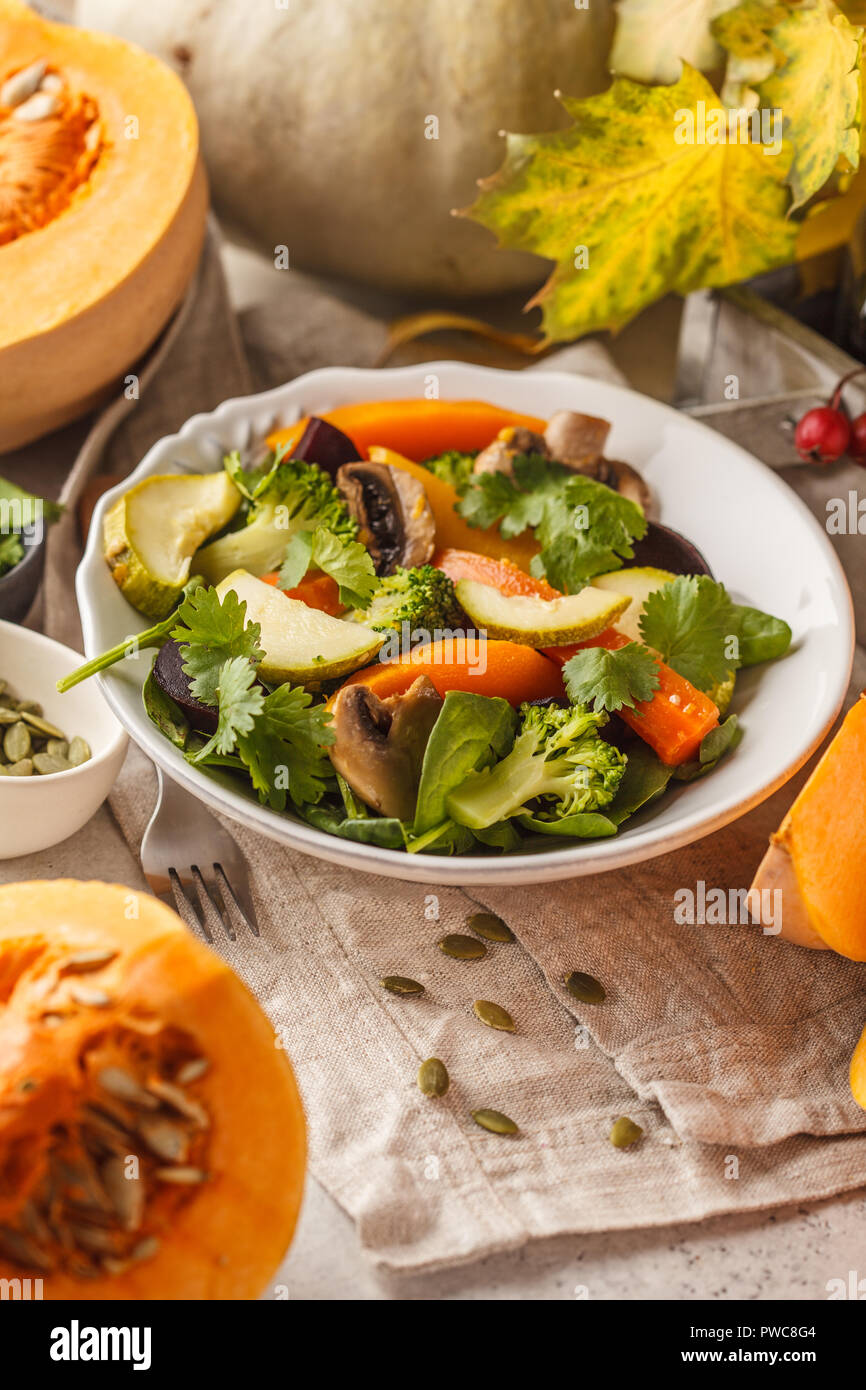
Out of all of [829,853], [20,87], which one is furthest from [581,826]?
[20,87]

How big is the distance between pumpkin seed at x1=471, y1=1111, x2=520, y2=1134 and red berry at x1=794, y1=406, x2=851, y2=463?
4.37 feet

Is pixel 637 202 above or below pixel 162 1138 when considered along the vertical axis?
above

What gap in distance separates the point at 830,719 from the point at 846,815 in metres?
0.19

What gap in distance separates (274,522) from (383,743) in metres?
0.51

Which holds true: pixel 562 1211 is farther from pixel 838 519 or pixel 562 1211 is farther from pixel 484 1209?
pixel 838 519

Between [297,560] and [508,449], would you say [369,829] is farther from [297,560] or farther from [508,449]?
[508,449]

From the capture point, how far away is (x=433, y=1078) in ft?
4.91

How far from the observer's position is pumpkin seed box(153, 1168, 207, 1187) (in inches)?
45.4

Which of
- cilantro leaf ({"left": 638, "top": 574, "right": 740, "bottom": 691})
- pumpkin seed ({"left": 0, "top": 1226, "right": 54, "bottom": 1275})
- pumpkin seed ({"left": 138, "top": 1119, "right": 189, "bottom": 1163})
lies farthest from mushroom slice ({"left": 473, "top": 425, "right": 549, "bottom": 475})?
pumpkin seed ({"left": 0, "top": 1226, "right": 54, "bottom": 1275})

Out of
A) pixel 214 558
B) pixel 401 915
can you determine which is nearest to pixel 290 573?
pixel 214 558

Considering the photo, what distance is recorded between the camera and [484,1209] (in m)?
1.39

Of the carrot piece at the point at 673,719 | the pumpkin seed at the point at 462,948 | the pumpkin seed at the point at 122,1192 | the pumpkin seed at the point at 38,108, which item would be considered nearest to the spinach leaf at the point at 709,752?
the carrot piece at the point at 673,719

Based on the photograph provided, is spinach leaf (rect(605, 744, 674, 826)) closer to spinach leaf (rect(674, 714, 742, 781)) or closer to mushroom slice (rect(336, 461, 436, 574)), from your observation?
spinach leaf (rect(674, 714, 742, 781))

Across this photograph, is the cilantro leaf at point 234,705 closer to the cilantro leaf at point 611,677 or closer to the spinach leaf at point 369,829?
the spinach leaf at point 369,829
